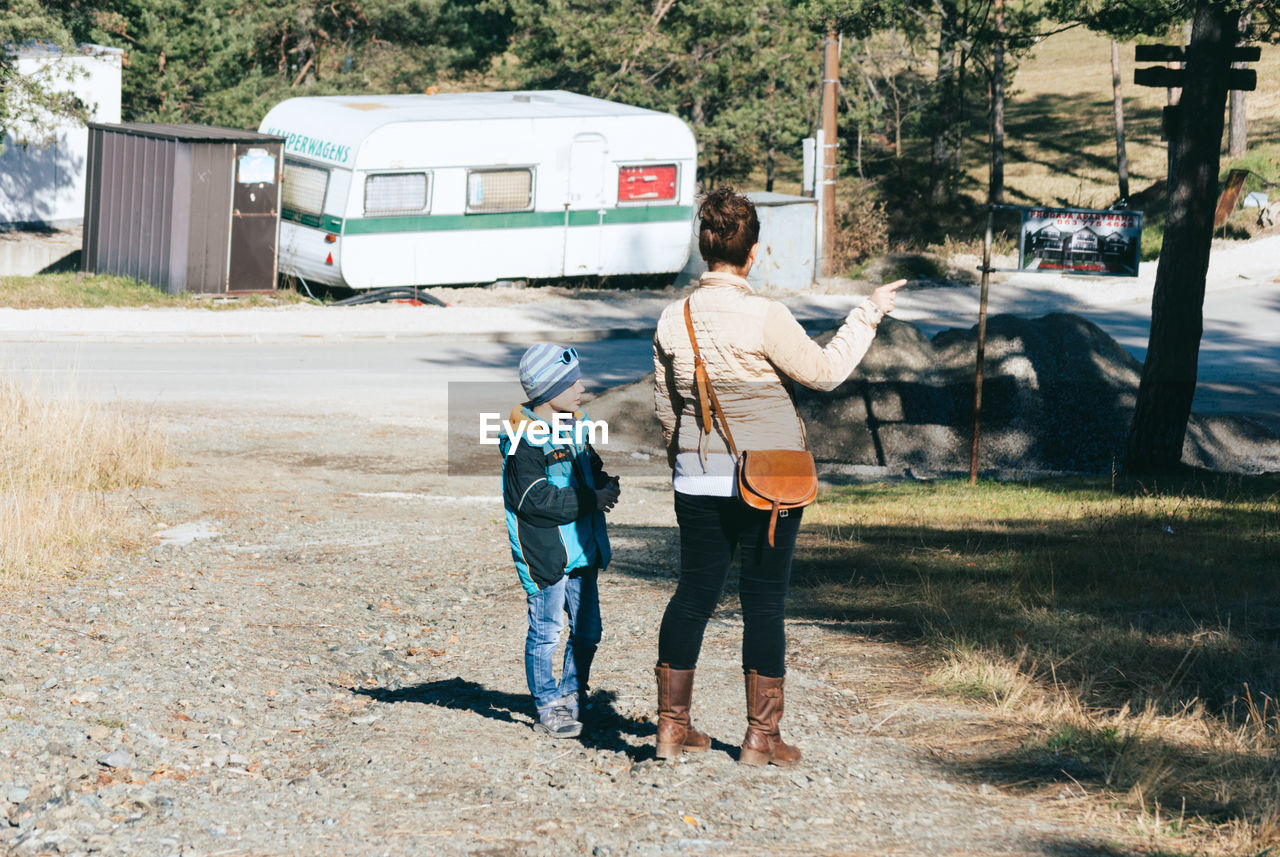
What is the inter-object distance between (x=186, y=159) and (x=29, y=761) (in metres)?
17.4

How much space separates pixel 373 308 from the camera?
68.8 ft

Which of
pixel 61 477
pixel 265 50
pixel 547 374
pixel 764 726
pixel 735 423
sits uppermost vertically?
pixel 265 50

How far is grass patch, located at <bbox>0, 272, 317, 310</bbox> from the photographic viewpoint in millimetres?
20359

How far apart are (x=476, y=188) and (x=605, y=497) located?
17.3 m

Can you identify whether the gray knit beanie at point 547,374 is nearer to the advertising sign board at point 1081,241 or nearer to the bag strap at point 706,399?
the bag strap at point 706,399

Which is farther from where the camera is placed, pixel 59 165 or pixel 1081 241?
pixel 59 165

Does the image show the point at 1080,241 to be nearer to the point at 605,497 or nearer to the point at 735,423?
the point at 605,497

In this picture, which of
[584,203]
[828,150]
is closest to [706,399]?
[584,203]

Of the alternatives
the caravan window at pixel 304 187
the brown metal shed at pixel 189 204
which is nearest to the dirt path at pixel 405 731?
the caravan window at pixel 304 187

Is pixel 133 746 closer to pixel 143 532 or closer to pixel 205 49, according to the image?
pixel 143 532

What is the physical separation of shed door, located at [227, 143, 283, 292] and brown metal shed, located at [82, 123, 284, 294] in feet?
0.05

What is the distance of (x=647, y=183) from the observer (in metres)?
22.9

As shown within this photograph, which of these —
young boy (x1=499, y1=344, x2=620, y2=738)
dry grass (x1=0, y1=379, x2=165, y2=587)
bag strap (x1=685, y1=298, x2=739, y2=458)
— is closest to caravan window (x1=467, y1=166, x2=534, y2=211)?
dry grass (x1=0, y1=379, x2=165, y2=587)

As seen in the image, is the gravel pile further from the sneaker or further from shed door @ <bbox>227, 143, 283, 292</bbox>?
shed door @ <bbox>227, 143, 283, 292</bbox>
